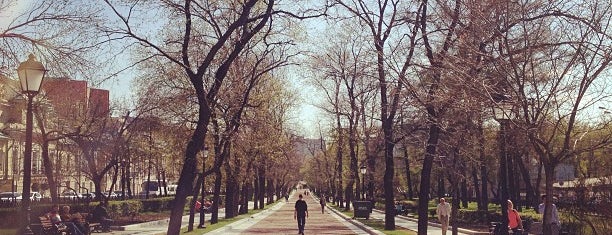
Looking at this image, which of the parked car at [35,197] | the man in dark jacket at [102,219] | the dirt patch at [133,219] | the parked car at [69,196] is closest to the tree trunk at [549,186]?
the man in dark jacket at [102,219]

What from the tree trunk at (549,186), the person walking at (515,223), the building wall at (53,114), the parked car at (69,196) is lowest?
the parked car at (69,196)

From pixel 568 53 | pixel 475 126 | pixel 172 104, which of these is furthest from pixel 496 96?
pixel 172 104

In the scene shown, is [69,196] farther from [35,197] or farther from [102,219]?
[102,219]

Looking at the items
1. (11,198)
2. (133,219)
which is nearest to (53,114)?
(133,219)

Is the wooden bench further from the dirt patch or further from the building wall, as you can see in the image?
the dirt patch

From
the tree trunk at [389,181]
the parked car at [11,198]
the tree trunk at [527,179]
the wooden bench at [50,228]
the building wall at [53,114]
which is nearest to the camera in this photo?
the wooden bench at [50,228]

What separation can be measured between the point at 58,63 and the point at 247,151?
60.4 feet

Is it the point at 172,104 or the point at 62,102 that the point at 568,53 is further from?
the point at 62,102

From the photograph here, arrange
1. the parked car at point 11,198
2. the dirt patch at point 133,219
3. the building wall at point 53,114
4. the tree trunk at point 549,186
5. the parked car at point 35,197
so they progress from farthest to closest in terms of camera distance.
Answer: the parked car at point 35,197, the parked car at point 11,198, the dirt patch at point 133,219, the building wall at point 53,114, the tree trunk at point 549,186

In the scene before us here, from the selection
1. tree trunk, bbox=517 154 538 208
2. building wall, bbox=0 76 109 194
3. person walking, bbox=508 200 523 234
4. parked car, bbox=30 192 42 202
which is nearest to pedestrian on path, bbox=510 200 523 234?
person walking, bbox=508 200 523 234

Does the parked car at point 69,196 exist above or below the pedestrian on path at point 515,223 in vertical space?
below

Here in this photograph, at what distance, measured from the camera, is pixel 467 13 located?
438 inches

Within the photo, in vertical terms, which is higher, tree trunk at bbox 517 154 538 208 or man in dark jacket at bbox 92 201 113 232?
tree trunk at bbox 517 154 538 208

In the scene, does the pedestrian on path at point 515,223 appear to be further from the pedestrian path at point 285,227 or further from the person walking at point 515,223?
the pedestrian path at point 285,227
